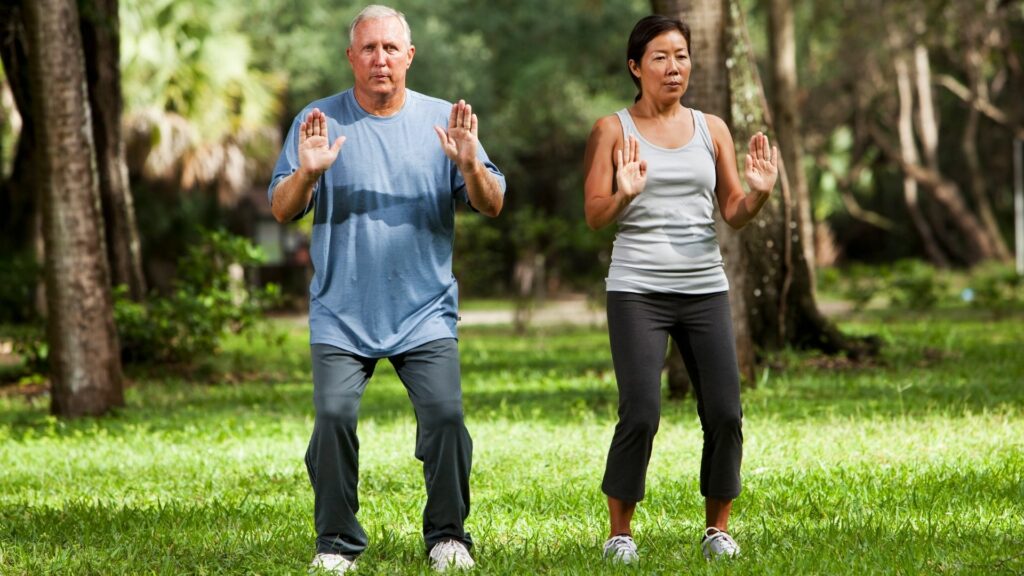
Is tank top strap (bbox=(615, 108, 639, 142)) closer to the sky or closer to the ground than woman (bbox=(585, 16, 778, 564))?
closer to the sky

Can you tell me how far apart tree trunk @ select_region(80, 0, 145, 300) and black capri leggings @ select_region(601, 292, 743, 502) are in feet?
31.4

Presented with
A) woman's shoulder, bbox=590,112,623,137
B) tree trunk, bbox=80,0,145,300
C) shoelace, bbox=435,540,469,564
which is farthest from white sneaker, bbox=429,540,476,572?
tree trunk, bbox=80,0,145,300

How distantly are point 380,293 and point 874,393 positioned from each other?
21.8 feet

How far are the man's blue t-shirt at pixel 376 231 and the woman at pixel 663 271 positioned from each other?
21.1 inches

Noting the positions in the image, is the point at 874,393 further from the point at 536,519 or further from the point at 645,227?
the point at 645,227

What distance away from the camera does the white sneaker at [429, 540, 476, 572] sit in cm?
499

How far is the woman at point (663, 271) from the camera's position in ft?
16.7

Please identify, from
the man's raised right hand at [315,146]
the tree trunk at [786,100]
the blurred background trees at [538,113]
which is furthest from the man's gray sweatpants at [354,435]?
the blurred background trees at [538,113]

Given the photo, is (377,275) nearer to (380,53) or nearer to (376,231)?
(376,231)

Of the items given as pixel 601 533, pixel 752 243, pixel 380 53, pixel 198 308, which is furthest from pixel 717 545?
pixel 198 308

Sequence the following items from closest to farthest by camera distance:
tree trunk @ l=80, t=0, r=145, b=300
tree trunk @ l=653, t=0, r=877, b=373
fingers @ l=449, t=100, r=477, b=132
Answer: fingers @ l=449, t=100, r=477, b=132 < tree trunk @ l=653, t=0, r=877, b=373 < tree trunk @ l=80, t=0, r=145, b=300

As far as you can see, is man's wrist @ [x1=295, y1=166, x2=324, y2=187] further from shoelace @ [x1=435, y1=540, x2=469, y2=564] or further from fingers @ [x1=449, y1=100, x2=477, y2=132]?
shoelace @ [x1=435, y1=540, x2=469, y2=564]

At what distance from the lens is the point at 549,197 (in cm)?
3816

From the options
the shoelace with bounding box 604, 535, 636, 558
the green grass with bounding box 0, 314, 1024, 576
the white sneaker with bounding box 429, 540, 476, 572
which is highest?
the white sneaker with bounding box 429, 540, 476, 572
